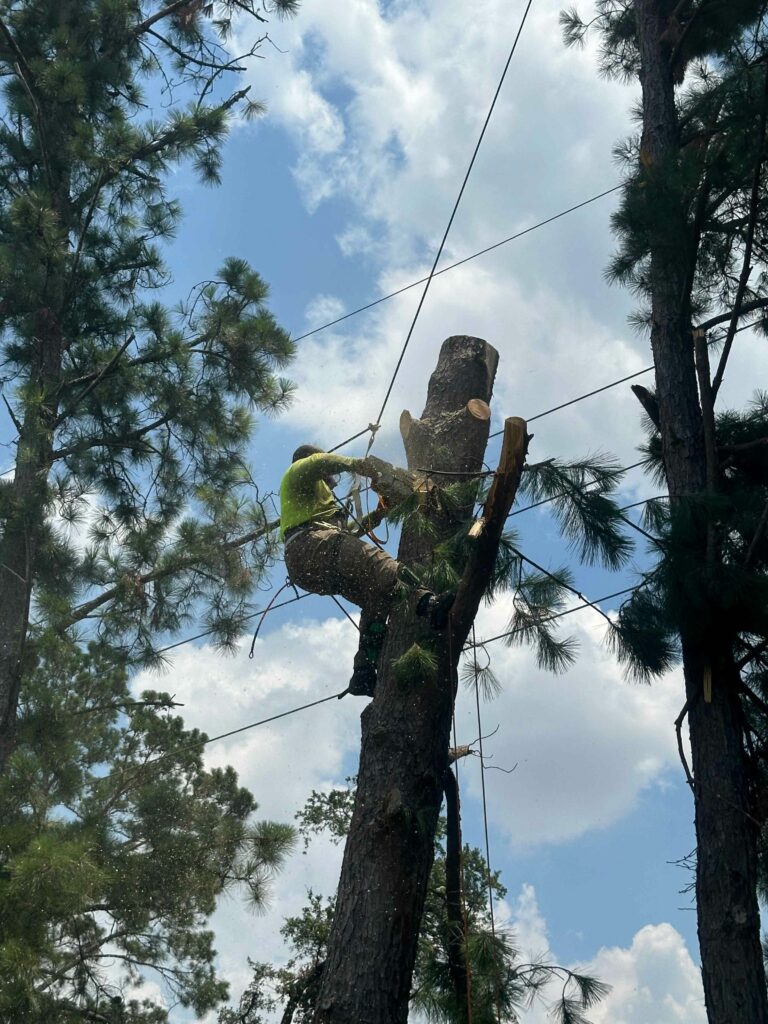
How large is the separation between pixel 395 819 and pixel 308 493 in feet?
6.44

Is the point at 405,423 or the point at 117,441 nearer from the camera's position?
the point at 405,423

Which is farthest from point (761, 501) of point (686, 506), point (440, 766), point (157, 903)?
point (157, 903)

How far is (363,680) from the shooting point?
4961 mm

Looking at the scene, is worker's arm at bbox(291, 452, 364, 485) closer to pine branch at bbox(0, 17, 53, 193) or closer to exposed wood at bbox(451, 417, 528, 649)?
exposed wood at bbox(451, 417, 528, 649)

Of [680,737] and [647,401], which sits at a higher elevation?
[647,401]

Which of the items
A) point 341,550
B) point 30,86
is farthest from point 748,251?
point 30,86

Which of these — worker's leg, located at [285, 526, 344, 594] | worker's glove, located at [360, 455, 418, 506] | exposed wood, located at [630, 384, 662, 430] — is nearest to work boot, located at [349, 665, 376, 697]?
worker's leg, located at [285, 526, 344, 594]

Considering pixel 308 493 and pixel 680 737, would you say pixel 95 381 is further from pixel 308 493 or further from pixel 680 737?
pixel 680 737

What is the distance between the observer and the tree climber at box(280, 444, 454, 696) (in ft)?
15.8

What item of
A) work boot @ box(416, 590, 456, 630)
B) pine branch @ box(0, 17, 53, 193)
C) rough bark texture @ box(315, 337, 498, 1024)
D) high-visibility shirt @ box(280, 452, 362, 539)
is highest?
pine branch @ box(0, 17, 53, 193)

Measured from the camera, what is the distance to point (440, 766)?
4.21 meters

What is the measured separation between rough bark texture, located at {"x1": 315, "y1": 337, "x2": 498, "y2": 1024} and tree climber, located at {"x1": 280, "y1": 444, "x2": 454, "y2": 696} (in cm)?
18

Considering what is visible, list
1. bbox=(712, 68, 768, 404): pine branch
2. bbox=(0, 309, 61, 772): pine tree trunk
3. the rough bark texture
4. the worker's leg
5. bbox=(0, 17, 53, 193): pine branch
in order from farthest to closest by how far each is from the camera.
Result: bbox=(0, 17, 53, 193): pine branch
bbox=(0, 309, 61, 772): pine tree trunk
the worker's leg
bbox=(712, 68, 768, 404): pine branch
the rough bark texture

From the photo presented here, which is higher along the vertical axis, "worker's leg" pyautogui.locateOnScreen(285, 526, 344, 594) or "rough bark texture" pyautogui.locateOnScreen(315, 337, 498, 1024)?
"worker's leg" pyautogui.locateOnScreen(285, 526, 344, 594)
